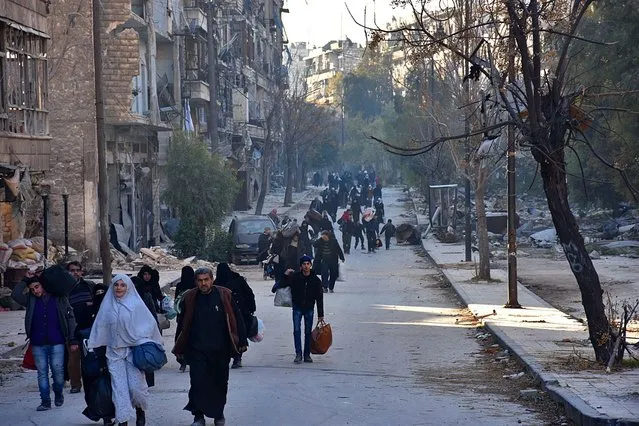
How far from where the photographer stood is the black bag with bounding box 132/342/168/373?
1069 cm

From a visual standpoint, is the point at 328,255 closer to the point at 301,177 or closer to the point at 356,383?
the point at 356,383

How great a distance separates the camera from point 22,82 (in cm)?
2534

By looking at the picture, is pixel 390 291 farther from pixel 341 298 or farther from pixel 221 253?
pixel 221 253

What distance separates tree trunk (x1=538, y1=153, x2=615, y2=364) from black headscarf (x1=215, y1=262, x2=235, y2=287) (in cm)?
388

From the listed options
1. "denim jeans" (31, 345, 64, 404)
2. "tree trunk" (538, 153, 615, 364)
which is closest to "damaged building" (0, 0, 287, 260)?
"denim jeans" (31, 345, 64, 404)

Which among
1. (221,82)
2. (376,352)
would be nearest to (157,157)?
(221,82)

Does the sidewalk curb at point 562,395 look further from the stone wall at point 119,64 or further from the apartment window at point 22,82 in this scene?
the stone wall at point 119,64

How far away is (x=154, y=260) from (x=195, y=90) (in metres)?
18.3

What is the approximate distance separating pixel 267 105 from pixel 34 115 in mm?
59852

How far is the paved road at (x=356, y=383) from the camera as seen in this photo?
38.7 feet

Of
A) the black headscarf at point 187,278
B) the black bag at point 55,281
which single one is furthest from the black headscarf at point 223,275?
the black bag at point 55,281

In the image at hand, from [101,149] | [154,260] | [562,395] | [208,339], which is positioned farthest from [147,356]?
[154,260]

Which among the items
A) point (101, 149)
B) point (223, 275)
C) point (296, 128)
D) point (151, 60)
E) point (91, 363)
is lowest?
point (91, 363)

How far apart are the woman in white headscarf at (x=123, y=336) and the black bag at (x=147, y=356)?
4 centimetres
